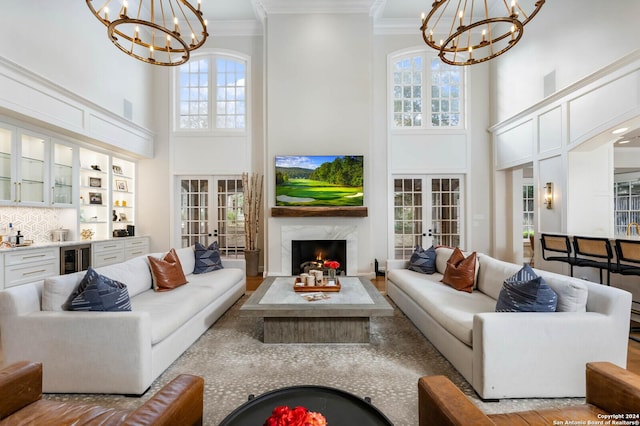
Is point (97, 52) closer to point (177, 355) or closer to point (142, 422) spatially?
point (177, 355)

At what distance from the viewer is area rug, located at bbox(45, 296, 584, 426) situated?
6.37 feet

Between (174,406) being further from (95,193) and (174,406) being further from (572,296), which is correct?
(95,193)

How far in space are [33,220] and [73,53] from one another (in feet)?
8.36

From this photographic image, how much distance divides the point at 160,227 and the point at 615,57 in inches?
315

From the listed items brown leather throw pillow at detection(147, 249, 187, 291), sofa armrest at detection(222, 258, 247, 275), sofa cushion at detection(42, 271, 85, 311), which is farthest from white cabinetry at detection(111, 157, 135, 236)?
sofa cushion at detection(42, 271, 85, 311)

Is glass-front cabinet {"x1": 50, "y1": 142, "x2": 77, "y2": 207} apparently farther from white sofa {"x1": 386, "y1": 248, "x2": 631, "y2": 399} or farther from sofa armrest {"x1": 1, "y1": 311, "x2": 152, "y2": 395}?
white sofa {"x1": 386, "y1": 248, "x2": 631, "y2": 399}

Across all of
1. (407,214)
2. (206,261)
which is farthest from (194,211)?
(407,214)

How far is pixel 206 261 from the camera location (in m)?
4.21

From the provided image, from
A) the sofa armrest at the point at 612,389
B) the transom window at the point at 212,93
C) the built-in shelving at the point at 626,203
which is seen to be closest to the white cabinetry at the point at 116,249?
the transom window at the point at 212,93

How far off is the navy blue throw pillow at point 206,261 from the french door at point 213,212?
2.18m

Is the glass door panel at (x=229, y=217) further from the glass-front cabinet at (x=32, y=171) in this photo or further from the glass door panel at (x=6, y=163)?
the glass door panel at (x=6, y=163)

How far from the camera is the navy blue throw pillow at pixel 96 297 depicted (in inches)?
84.6

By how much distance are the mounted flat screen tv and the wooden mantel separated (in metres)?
0.11

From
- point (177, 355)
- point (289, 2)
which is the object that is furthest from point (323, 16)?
point (177, 355)
